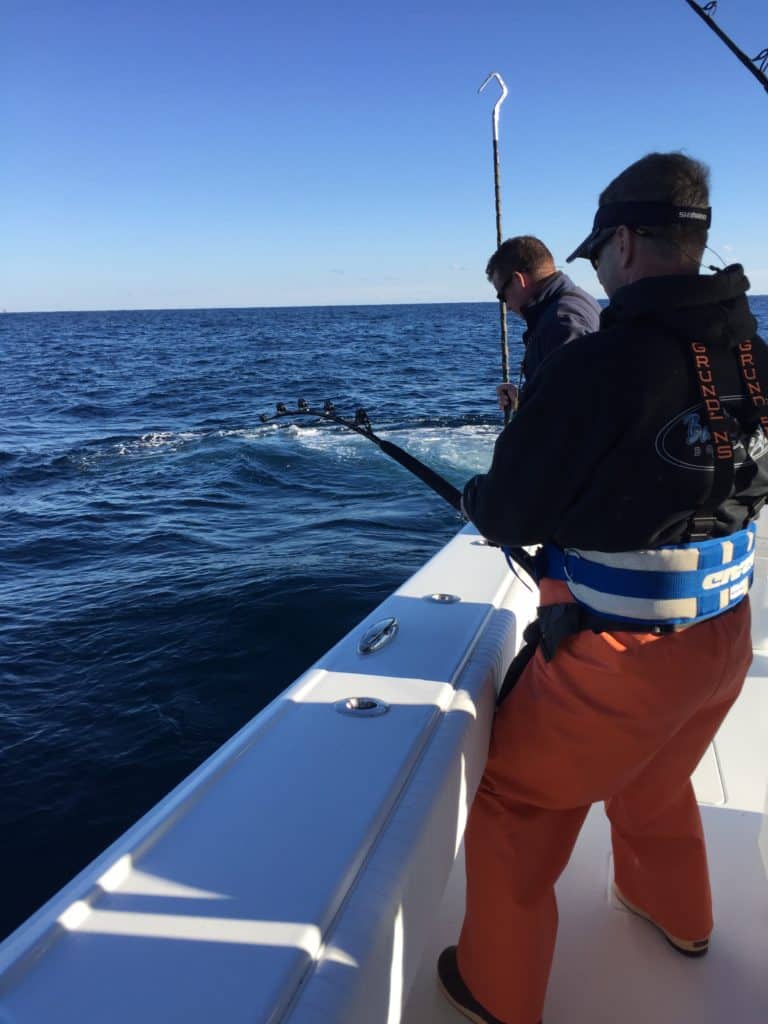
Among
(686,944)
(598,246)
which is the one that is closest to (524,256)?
(598,246)

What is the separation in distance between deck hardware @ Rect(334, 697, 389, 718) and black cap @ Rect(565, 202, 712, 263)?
1041 mm

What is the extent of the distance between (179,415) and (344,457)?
5.58 meters

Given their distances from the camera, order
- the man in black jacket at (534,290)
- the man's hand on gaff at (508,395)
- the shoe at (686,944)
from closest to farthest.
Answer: the shoe at (686,944) → the man in black jacket at (534,290) → the man's hand on gaff at (508,395)

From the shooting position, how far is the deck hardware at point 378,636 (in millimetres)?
1944

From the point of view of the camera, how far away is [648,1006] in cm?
168

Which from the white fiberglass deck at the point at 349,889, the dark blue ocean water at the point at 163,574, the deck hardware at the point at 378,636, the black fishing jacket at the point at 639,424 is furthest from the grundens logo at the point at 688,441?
the dark blue ocean water at the point at 163,574

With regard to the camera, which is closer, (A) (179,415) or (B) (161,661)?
(B) (161,661)

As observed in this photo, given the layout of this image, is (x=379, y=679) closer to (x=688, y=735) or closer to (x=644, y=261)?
(x=688, y=735)

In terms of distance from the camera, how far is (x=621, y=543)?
1.25m

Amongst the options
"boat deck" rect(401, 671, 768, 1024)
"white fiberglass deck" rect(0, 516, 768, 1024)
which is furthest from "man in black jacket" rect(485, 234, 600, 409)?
"boat deck" rect(401, 671, 768, 1024)

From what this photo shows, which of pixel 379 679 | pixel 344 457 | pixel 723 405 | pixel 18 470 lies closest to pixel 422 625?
pixel 379 679

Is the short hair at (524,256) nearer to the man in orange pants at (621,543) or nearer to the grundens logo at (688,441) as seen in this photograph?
the man in orange pants at (621,543)

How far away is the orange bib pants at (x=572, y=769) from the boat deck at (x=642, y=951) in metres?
0.23

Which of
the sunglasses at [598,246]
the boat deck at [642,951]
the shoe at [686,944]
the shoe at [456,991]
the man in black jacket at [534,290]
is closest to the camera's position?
the sunglasses at [598,246]
